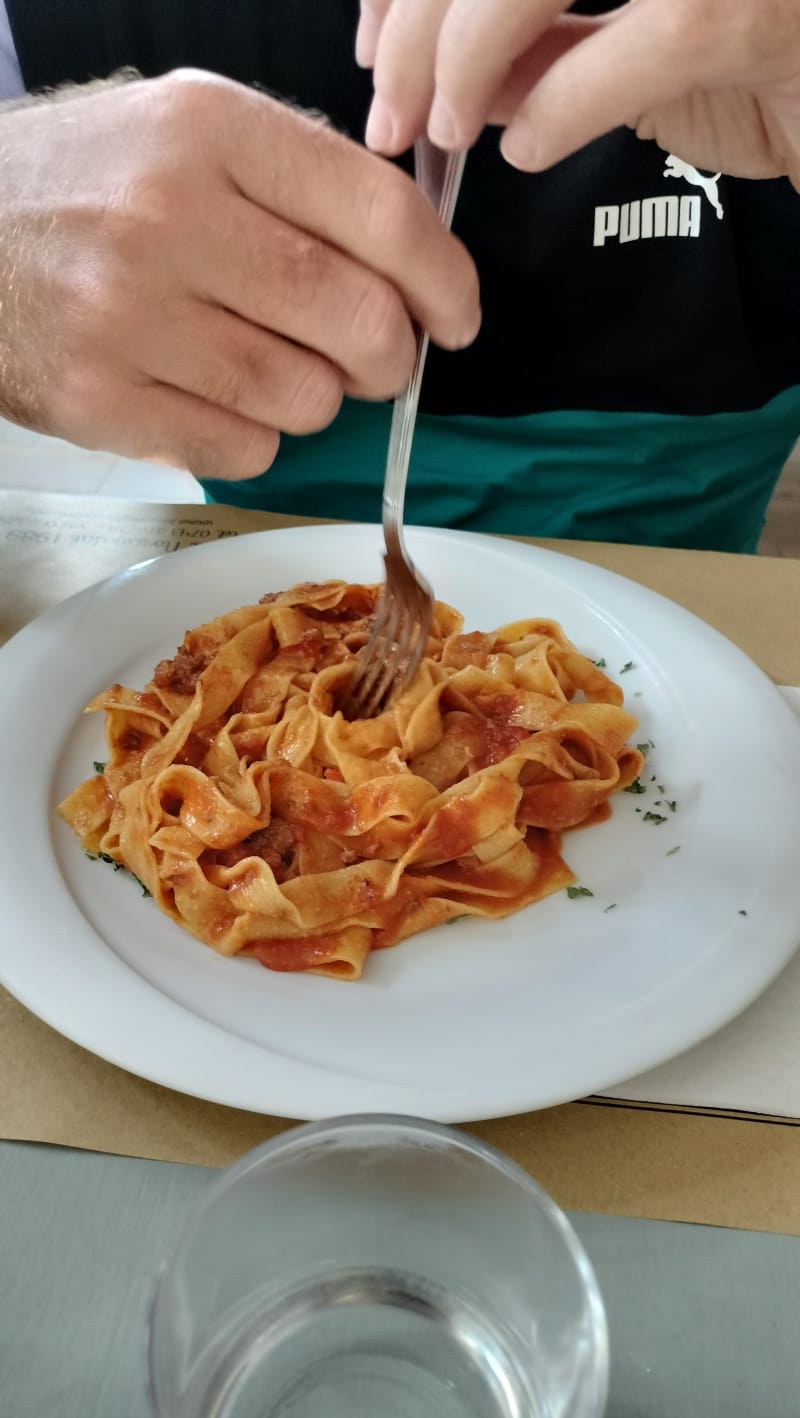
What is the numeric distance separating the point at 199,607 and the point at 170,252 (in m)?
0.62

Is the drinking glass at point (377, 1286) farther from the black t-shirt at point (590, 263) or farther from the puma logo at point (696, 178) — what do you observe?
the puma logo at point (696, 178)

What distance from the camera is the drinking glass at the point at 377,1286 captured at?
0.72 m

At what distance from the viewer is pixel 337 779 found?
1.55m

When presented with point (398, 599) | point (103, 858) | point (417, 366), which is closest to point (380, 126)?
point (417, 366)

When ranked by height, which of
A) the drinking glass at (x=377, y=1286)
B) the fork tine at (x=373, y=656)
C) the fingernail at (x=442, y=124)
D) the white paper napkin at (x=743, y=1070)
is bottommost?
the white paper napkin at (x=743, y=1070)

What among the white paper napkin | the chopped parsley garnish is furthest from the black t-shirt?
the white paper napkin

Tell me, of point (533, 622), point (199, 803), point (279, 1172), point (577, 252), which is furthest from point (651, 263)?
point (279, 1172)

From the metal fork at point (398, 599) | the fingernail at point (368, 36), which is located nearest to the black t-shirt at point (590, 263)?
the metal fork at point (398, 599)

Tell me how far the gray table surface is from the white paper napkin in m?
0.14

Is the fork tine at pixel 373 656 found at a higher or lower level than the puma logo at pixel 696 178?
lower

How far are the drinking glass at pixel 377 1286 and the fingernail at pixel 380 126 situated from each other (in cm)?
102

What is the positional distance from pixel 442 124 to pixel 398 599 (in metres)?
0.66

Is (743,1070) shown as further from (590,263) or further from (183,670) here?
(590,263)

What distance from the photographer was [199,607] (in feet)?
6.03
